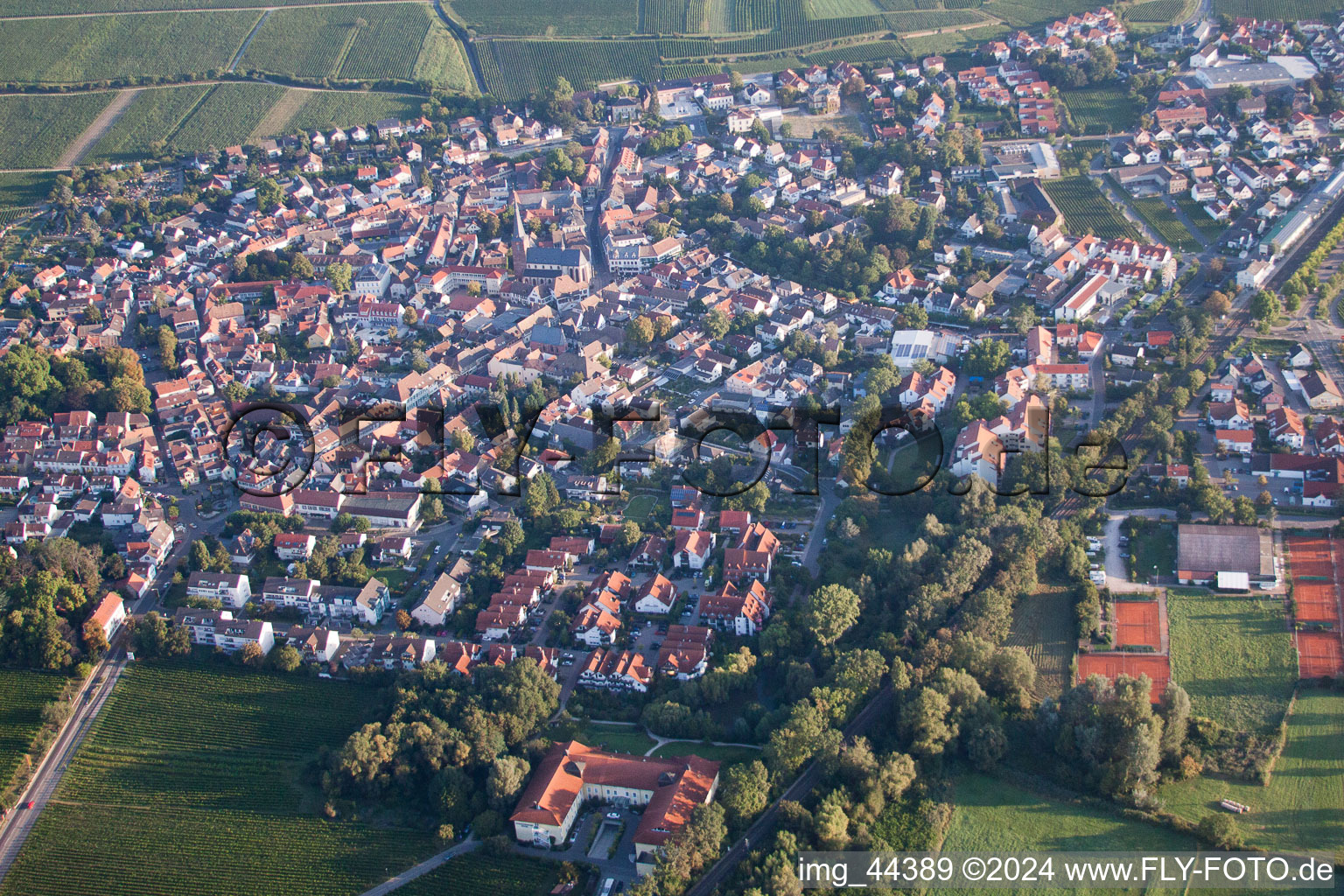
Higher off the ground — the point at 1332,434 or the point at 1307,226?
the point at 1307,226

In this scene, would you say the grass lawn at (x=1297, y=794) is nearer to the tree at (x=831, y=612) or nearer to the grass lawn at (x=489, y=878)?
the tree at (x=831, y=612)

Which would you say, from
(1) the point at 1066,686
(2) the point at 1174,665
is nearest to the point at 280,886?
(1) the point at 1066,686

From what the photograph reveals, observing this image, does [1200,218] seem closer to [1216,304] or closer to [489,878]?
[1216,304]

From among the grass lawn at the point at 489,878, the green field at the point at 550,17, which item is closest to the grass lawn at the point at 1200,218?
the green field at the point at 550,17

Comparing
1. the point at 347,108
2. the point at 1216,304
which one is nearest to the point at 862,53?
the point at 347,108

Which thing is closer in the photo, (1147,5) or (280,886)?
(280,886)

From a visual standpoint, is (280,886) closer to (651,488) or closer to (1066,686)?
(651,488)
